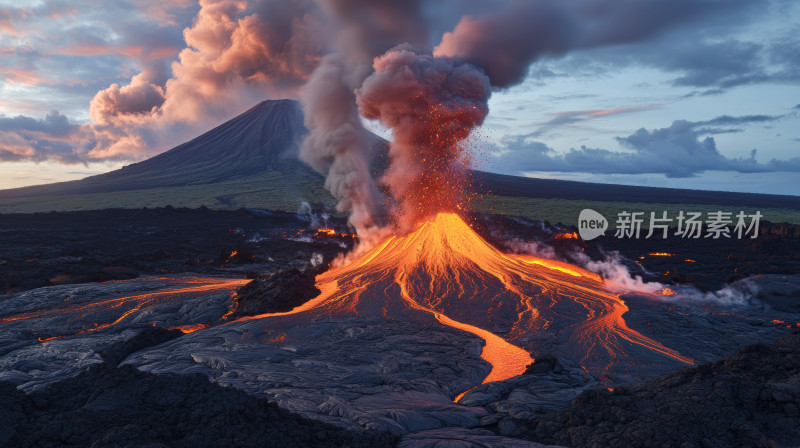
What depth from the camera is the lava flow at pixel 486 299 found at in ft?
68.9

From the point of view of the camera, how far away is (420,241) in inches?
1475

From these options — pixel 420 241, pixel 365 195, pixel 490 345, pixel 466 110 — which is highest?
pixel 466 110

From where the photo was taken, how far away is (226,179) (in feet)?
444

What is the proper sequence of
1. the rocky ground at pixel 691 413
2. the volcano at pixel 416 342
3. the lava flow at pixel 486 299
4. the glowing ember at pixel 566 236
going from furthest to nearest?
the glowing ember at pixel 566 236 → the lava flow at pixel 486 299 → the volcano at pixel 416 342 → the rocky ground at pixel 691 413

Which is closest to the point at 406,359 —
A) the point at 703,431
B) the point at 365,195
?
the point at 703,431

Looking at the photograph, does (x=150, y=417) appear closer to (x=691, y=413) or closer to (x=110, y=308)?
(x=691, y=413)

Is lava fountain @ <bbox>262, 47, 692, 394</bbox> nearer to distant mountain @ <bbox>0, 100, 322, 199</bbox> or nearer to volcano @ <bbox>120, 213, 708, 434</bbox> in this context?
volcano @ <bbox>120, 213, 708, 434</bbox>

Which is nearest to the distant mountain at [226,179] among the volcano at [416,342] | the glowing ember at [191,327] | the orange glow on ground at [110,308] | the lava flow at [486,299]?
the lava flow at [486,299]

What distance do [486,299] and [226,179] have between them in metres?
121

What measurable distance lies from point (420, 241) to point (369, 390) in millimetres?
23222

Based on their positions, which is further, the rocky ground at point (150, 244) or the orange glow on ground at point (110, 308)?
the rocky ground at point (150, 244)

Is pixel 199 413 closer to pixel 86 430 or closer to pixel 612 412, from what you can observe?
pixel 86 430

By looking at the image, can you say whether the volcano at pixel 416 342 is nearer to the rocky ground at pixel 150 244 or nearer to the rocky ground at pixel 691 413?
the rocky ground at pixel 691 413

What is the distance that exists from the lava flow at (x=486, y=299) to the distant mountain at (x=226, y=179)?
56568mm
